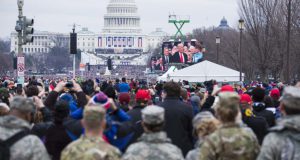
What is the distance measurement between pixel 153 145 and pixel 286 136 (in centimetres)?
119

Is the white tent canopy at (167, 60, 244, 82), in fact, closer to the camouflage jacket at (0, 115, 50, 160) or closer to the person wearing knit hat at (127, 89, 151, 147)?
the person wearing knit hat at (127, 89, 151, 147)

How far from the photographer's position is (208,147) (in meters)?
7.71

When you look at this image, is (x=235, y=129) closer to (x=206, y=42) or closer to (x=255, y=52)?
(x=255, y=52)

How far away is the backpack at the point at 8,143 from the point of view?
26.6 feet

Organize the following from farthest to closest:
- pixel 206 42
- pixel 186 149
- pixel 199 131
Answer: pixel 206 42, pixel 186 149, pixel 199 131

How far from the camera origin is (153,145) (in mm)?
7879

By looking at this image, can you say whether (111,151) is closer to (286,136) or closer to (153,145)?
(153,145)

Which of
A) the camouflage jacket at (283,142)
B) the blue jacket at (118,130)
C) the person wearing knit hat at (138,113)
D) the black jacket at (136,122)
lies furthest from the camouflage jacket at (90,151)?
the person wearing knit hat at (138,113)

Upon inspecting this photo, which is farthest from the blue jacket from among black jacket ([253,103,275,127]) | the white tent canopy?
the white tent canopy

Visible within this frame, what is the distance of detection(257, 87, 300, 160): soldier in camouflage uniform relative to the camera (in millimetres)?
7504

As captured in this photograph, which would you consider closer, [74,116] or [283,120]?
[283,120]

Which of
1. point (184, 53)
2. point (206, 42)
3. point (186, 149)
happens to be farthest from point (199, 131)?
point (206, 42)

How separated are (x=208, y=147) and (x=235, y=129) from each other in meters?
0.35

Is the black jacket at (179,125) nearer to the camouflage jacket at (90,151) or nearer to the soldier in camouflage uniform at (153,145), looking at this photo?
the soldier in camouflage uniform at (153,145)
